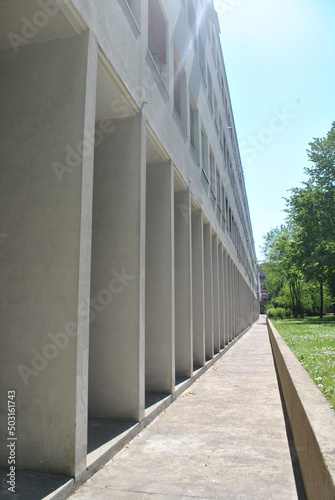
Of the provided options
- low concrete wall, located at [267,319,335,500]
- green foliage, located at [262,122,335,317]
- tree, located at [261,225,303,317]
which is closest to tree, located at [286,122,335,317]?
green foliage, located at [262,122,335,317]

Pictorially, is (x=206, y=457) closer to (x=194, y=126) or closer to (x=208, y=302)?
(x=208, y=302)

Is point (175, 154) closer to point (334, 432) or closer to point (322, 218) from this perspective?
point (334, 432)

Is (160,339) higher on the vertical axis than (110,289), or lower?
lower

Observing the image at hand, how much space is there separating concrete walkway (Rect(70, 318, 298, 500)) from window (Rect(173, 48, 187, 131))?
21.8 feet

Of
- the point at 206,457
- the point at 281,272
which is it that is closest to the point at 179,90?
the point at 206,457

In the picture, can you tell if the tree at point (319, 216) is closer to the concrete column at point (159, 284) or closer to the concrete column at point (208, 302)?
the concrete column at point (208, 302)

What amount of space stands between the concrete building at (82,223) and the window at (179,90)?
1.18 meters

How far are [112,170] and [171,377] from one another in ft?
12.7

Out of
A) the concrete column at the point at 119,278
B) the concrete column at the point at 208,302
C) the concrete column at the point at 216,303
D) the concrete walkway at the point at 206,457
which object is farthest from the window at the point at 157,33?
the concrete column at the point at 216,303

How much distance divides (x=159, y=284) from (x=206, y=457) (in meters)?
3.80

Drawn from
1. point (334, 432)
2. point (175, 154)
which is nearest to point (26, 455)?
point (334, 432)

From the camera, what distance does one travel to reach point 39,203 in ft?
13.3

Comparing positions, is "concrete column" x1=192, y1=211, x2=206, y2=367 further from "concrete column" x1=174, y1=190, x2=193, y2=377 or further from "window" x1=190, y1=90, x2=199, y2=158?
"window" x1=190, y1=90, x2=199, y2=158

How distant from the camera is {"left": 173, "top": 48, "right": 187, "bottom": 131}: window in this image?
1016 centimetres
